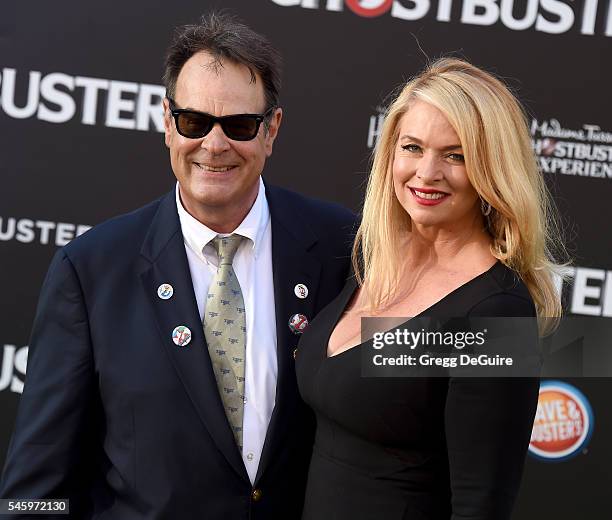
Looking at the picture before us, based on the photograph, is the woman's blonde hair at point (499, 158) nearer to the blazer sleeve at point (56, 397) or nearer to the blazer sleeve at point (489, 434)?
the blazer sleeve at point (489, 434)

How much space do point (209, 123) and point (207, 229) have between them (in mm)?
284

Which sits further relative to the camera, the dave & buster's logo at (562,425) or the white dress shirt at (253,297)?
the dave & buster's logo at (562,425)

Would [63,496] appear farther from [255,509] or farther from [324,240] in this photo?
[324,240]

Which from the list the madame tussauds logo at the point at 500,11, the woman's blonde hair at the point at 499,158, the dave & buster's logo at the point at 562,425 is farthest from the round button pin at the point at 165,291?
the dave & buster's logo at the point at 562,425

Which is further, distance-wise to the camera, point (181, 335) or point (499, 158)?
point (181, 335)

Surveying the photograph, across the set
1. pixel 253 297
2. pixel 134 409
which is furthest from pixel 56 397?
pixel 253 297

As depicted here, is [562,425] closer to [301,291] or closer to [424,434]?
[301,291]

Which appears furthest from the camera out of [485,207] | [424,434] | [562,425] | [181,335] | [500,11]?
[562,425]

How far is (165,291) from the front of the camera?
92.2 inches

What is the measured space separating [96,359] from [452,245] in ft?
3.09

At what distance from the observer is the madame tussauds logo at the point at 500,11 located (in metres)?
3.61

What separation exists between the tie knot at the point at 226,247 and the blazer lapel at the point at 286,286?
0.12 metres

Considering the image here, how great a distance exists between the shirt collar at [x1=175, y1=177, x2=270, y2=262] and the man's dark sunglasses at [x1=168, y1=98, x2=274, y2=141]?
0.21 meters

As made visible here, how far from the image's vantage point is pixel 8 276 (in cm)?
367
